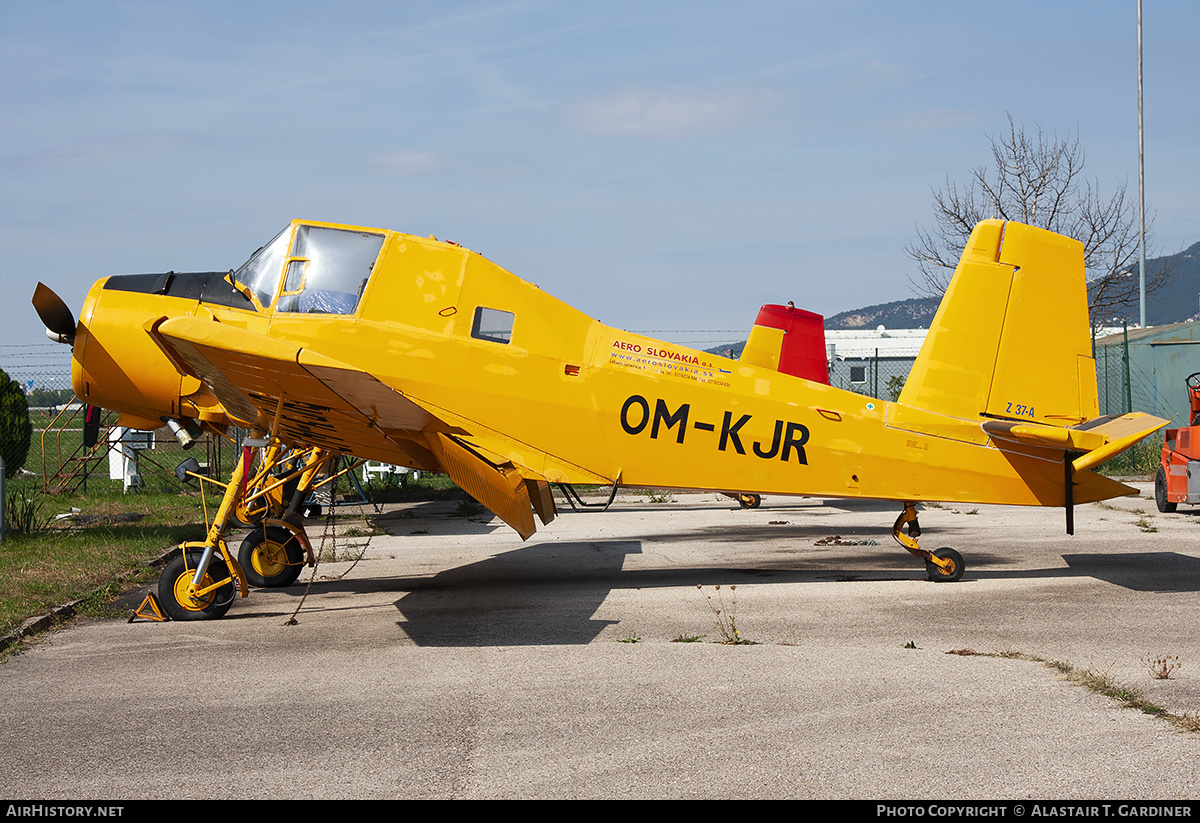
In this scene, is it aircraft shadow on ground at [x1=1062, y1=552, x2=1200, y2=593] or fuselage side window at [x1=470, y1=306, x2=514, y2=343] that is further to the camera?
aircraft shadow on ground at [x1=1062, y1=552, x2=1200, y2=593]

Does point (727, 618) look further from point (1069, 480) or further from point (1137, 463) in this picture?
point (1137, 463)

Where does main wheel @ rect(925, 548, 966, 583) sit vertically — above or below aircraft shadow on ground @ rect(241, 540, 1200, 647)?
above

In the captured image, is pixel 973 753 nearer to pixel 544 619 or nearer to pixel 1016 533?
pixel 544 619

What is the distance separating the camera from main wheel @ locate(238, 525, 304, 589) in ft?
30.2

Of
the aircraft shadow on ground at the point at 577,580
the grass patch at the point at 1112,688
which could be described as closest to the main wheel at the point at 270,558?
the aircraft shadow on ground at the point at 577,580

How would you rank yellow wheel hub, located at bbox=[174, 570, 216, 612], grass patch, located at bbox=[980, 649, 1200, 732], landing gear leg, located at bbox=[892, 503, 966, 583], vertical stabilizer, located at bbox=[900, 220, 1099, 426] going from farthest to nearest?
landing gear leg, located at bbox=[892, 503, 966, 583] < vertical stabilizer, located at bbox=[900, 220, 1099, 426] < yellow wheel hub, located at bbox=[174, 570, 216, 612] < grass patch, located at bbox=[980, 649, 1200, 732]

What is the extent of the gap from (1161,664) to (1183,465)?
9.98 metres

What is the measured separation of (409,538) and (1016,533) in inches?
324

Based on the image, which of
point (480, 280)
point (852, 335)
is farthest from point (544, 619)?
point (852, 335)

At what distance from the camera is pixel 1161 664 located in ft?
18.5

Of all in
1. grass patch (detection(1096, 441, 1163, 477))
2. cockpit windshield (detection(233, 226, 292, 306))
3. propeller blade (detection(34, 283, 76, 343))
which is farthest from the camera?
grass patch (detection(1096, 441, 1163, 477))

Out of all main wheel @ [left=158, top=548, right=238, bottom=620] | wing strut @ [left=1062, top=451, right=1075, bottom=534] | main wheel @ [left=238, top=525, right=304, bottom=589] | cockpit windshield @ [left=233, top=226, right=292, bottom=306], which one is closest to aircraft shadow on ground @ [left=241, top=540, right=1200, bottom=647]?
main wheel @ [left=238, top=525, right=304, bottom=589]

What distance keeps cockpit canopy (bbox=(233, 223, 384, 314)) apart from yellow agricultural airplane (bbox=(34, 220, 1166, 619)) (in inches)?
0.7

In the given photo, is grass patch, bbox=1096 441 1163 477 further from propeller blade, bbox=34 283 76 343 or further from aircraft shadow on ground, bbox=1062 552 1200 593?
propeller blade, bbox=34 283 76 343
